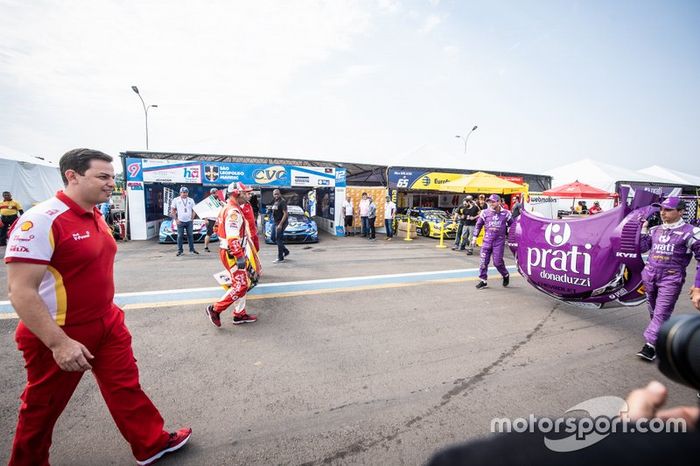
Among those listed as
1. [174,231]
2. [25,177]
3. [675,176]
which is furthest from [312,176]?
[675,176]

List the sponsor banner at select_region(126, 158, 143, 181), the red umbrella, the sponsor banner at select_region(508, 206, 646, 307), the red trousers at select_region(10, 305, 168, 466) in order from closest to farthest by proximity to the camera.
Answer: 1. the red trousers at select_region(10, 305, 168, 466)
2. the sponsor banner at select_region(508, 206, 646, 307)
3. the sponsor banner at select_region(126, 158, 143, 181)
4. the red umbrella

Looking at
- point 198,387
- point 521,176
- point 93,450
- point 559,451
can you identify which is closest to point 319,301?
point 198,387

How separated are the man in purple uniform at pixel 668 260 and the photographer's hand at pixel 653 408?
3.26 m

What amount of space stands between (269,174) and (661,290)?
1290cm

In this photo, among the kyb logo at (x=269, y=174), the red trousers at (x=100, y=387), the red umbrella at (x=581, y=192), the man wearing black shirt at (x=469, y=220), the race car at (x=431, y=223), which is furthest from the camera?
the kyb logo at (x=269, y=174)

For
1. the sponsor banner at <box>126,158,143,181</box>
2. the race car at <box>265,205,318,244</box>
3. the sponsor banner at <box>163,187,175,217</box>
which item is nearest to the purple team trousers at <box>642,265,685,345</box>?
the race car at <box>265,205,318,244</box>

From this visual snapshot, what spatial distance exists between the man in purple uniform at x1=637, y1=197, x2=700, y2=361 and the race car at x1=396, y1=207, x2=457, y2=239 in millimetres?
9694

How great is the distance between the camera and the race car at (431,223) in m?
13.7

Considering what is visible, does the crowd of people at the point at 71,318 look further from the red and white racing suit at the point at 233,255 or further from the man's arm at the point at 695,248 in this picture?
the man's arm at the point at 695,248

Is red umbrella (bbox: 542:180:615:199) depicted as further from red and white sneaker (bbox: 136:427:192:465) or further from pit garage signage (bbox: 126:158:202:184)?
red and white sneaker (bbox: 136:427:192:465)

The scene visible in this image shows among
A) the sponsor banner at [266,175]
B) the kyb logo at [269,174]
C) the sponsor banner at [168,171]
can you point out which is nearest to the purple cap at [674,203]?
the sponsor banner at [266,175]

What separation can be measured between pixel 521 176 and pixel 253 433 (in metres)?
23.8

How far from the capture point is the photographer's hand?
91 centimetres

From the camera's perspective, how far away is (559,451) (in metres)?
0.58
